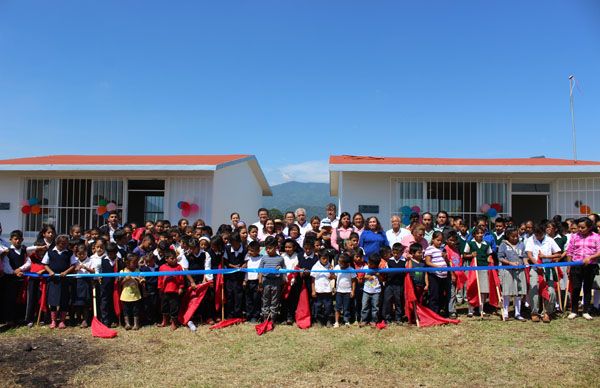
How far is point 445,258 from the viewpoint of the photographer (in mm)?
6883

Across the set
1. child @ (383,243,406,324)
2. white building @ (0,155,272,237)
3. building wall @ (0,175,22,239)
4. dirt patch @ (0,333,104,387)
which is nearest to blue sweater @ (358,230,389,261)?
child @ (383,243,406,324)

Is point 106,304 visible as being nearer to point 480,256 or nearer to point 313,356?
point 313,356

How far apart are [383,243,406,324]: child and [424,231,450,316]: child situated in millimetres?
440

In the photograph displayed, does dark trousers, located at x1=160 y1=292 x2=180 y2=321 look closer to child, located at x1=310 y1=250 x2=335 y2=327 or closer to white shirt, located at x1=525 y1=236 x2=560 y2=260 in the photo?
child, located at x1=310 y1=250 x2=335 y2=327

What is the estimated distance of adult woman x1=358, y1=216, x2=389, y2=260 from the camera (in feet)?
23.0

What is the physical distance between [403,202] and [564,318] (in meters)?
4.68

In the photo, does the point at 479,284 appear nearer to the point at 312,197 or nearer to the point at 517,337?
the point at 517,337

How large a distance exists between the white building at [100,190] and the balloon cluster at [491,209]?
6456 mm

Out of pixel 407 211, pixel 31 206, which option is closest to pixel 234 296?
pixel 407 211

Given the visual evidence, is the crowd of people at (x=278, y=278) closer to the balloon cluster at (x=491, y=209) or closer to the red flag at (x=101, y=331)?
the red flag at (x=101, y=331)

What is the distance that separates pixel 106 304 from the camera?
6.37 metres

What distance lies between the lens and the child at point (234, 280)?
6.64 m

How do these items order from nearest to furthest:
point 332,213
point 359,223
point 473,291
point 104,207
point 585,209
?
point 473,291
point 359,223
point 332,213
point 585,209
point 104,207

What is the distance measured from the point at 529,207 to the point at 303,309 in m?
11.1
